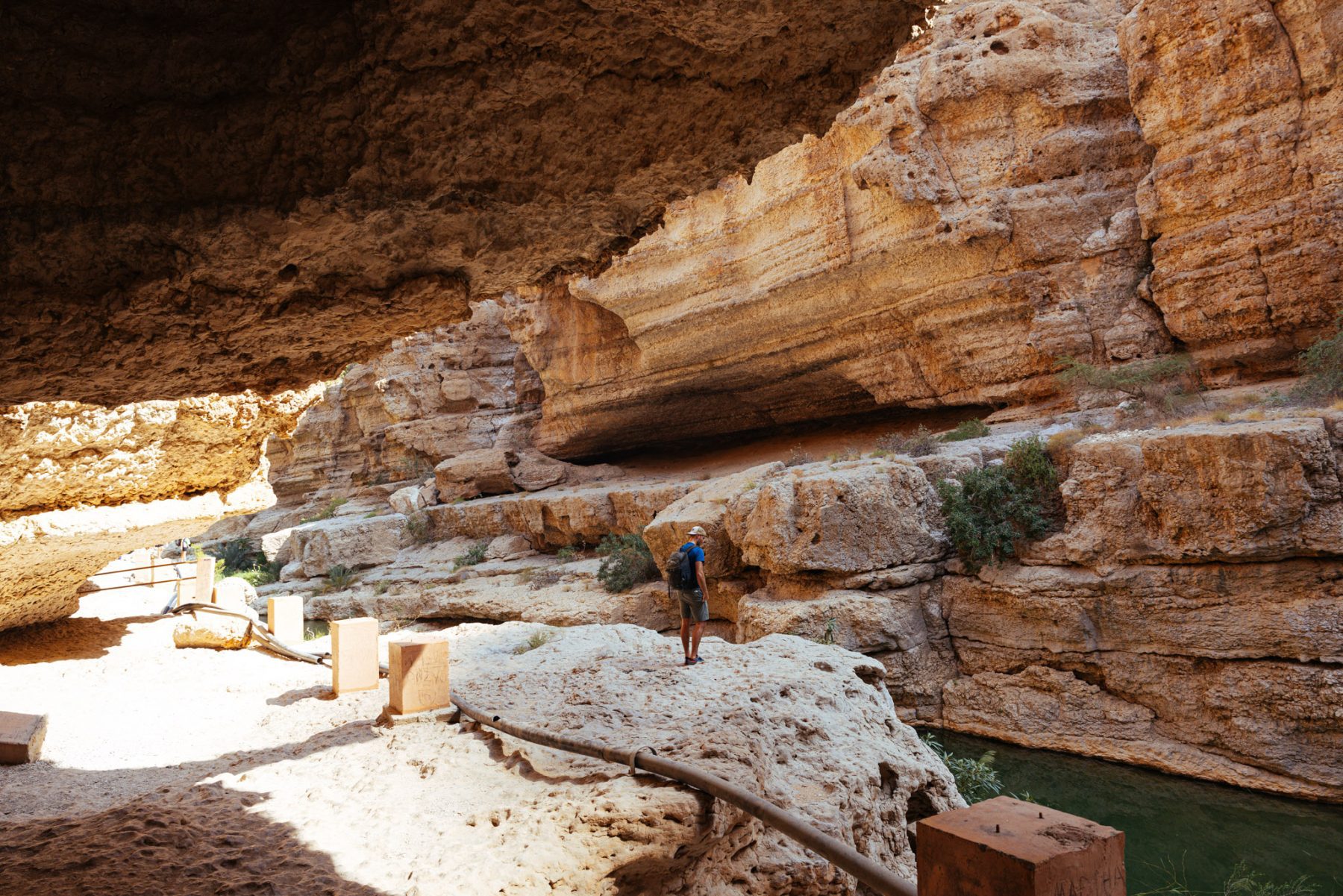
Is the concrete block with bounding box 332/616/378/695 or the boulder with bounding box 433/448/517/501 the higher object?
the boulder with bounding box 433/448/517/501

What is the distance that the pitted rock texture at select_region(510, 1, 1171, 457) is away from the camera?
45.1 ft

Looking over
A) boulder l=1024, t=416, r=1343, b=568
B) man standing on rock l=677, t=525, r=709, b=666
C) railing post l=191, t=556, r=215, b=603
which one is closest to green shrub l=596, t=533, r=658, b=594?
railing post l=191, t=556, r=215, b=603

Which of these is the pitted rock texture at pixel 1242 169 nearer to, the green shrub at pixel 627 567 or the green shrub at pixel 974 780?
the green shrub at pixel 974 780

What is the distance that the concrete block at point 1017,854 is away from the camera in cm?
167

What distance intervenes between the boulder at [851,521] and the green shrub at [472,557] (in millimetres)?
9385

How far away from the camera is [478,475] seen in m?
21.6

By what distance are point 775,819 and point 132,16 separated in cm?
310

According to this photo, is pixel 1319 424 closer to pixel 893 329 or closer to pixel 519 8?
pixel 893 329

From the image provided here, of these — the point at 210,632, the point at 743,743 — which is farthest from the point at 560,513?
the point at 743,743

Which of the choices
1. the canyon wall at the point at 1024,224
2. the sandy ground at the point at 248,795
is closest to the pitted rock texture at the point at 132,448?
the sandy ground at the point at 248,795

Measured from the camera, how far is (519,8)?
192 cm

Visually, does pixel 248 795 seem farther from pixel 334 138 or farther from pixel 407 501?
pixel 407 501

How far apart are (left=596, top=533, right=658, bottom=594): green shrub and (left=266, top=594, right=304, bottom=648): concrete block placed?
598 cm

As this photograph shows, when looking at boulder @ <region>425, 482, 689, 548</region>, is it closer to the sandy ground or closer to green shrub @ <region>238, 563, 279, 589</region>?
green shrub @ <region>238, 563, 279, 589</region>
